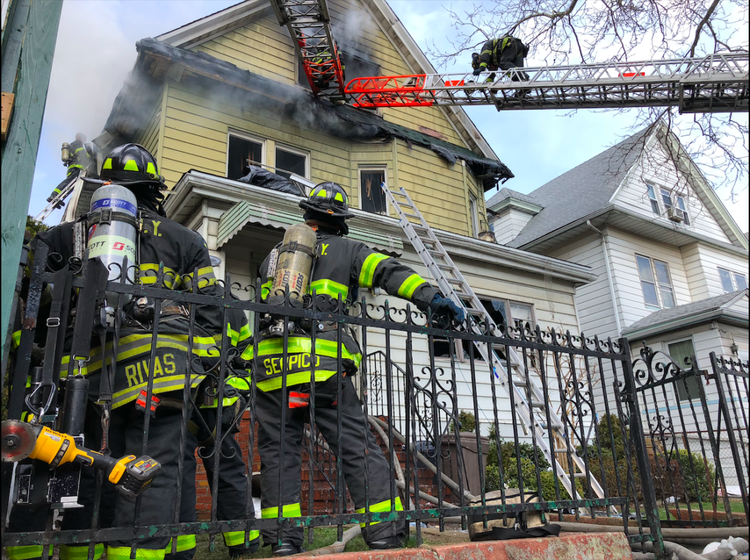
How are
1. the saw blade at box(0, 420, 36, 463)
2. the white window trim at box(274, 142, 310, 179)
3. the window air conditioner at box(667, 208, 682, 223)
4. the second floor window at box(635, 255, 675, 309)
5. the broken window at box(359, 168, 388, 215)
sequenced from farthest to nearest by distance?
the window air conditioner at box(667, 208, 682, 223), the second floor window at box(635, 255, 675, 309), the broken window at box(359, 168, 388, 215), the white window trim at box(274, 142, 310, 179), the saw blade at box(0, 420, 36, 463)

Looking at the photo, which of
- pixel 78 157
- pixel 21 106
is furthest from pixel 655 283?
pixel 21 106

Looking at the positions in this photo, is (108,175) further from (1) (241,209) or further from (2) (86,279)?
(1) (241,209)

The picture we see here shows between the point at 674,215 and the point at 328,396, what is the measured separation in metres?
17.0

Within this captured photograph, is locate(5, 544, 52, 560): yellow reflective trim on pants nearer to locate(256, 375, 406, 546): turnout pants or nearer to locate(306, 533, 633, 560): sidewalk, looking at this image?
locate(256, 375, 406, 546): turnout pants

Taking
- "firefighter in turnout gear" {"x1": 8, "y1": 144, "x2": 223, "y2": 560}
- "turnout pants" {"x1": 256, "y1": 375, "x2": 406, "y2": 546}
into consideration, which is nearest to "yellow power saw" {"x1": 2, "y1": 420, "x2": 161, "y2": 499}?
"firefighter in turnout gear" {"x1": 8, "y1": 144, "x2": 223, "y2": 560}

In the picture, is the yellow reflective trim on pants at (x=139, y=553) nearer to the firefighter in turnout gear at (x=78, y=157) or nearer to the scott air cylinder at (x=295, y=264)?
the scott air cylinder at (x=295, y=264)

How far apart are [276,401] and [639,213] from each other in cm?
1570

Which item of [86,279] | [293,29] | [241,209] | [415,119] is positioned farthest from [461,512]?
[415,119]

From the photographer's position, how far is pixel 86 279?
2.34m

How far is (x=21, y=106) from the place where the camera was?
6.44 ft

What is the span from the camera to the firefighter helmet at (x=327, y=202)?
388 cm

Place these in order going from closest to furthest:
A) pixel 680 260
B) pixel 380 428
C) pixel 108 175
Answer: pixel 108 175 < pixel 380 428 < pixel 680 260

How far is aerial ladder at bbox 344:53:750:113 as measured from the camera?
8109mm

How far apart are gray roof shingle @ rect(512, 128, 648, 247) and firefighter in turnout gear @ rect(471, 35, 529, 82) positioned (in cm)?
580
